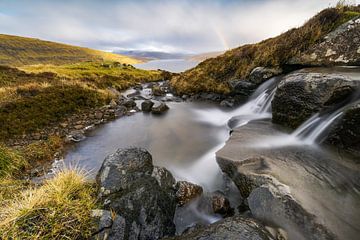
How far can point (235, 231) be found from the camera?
3412mm

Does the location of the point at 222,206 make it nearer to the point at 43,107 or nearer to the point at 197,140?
the point at 197,140

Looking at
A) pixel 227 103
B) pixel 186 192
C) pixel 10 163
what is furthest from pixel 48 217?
pixel 227 103

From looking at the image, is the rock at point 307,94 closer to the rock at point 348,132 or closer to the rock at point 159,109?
the rock at point 348,132

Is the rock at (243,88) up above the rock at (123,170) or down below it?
above

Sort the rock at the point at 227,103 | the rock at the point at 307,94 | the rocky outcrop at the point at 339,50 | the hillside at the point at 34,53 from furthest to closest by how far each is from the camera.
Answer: the hillside at the point at 34,53 < the rock at the point at 227,103 < the rocky outcrop at the point at 339,50 < the rock at the point at 307,94

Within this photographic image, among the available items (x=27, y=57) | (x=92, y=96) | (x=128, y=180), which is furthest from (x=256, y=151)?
(x=27, y=57)

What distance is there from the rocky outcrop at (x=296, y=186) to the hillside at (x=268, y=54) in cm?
1016

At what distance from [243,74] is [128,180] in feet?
52.2

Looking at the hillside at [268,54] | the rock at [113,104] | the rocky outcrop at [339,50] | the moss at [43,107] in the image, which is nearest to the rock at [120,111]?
the rock at [113,104]

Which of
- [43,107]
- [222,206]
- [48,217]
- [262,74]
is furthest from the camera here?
[262,74]

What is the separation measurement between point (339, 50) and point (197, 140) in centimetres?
844

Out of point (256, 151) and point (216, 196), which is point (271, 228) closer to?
point (216, 196)

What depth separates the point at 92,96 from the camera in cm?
1833

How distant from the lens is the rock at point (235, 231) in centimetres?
334
